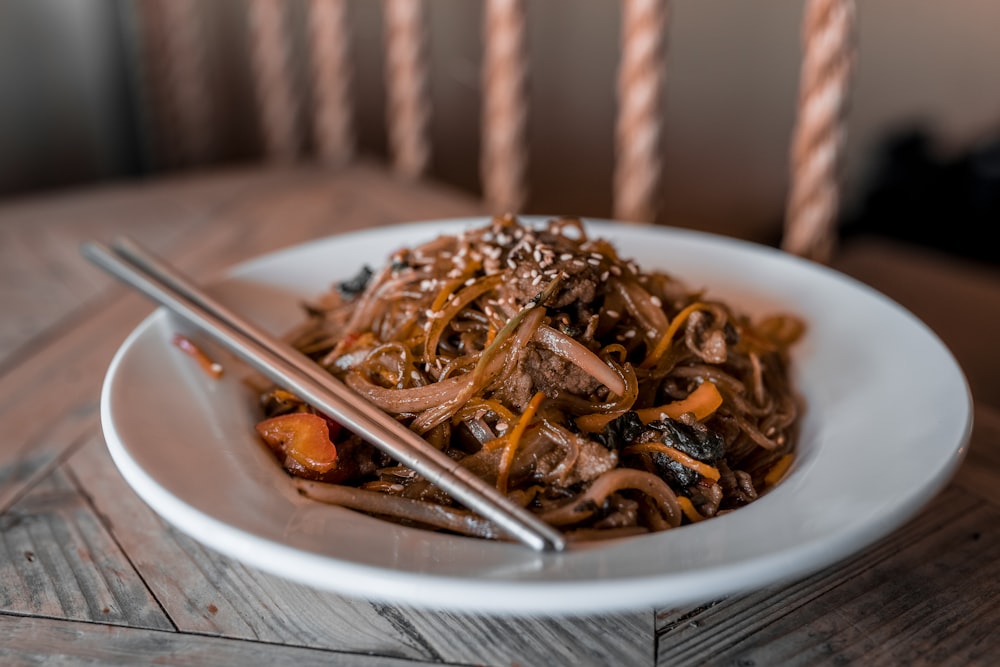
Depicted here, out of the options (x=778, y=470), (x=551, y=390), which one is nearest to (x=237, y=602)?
(x=551, y=390)

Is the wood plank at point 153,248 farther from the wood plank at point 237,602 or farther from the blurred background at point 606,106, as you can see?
the blurred background at point 606,106

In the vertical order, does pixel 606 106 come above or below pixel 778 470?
below

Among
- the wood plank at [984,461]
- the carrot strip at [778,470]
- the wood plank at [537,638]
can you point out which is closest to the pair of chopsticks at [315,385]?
the wood plank at [537,638]

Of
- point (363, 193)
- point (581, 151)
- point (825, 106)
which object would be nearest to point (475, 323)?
point (825, 106)

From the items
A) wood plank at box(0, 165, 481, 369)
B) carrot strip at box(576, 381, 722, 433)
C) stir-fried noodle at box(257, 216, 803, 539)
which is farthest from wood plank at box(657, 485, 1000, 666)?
wood plank at box(0, 165, 481, 369)

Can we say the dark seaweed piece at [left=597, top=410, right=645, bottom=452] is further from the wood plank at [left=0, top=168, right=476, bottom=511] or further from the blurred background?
the blurred background

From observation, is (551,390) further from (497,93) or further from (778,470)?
(497,93)
